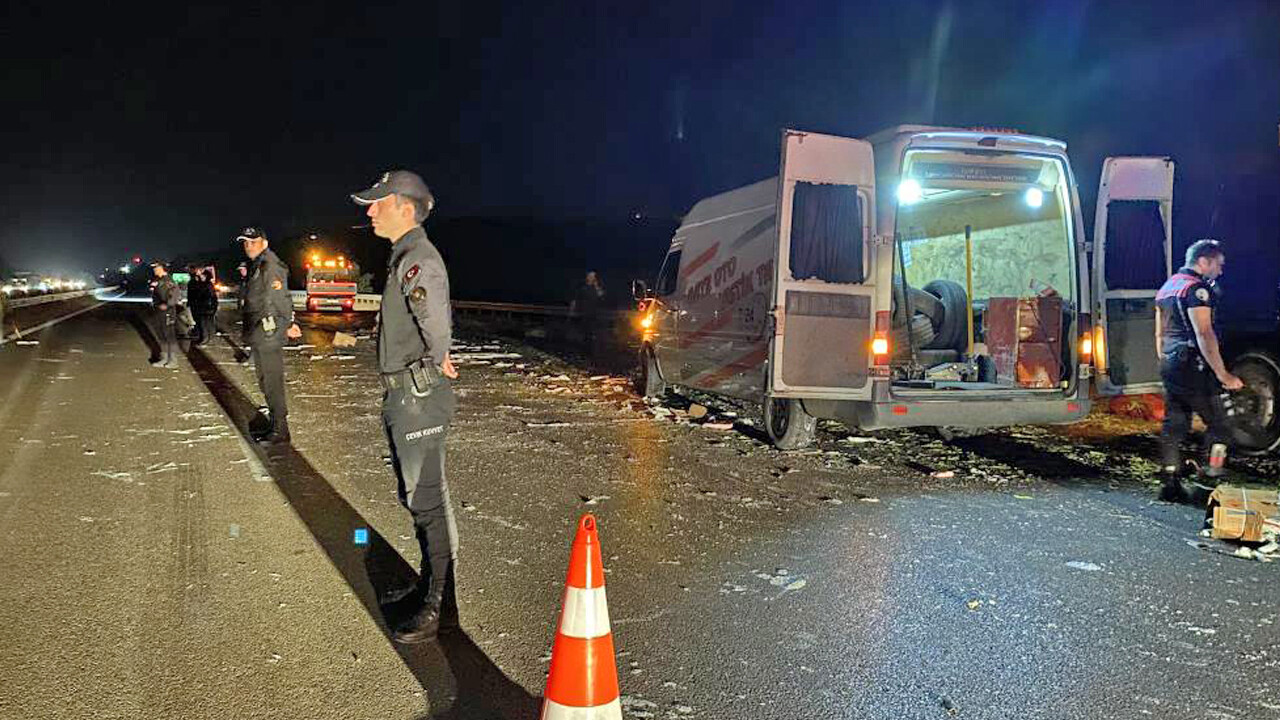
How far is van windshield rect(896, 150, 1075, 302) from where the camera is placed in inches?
287

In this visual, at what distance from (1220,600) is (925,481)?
2.61m

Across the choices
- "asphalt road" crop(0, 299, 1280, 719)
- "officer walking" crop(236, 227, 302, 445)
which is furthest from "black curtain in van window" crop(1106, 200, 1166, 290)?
"officer walking" crop(236, 227, 302, 445)

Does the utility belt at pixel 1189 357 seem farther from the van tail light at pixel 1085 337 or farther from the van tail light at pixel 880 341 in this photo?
the van tail light at pixel 880 341

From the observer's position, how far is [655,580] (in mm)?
4414

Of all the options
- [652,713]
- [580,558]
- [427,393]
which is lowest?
[652,713]

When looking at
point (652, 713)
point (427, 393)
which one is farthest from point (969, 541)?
point (427, 393)

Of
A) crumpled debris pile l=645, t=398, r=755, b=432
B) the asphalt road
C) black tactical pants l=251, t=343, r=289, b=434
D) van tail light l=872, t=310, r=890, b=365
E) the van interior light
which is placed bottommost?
the asphalt road

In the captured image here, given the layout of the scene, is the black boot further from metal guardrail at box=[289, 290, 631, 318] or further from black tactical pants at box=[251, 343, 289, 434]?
metal guardrail at box=[289, 290, 631, 318]

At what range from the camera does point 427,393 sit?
3688 mm

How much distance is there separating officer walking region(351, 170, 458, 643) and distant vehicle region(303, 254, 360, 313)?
30.6 metres

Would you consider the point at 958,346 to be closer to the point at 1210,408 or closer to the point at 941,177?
the point at 941,177

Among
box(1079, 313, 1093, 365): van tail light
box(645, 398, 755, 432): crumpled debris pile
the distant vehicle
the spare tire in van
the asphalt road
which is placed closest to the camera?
the asphalt road

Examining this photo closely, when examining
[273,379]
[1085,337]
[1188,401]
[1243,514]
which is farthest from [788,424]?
[273,379]

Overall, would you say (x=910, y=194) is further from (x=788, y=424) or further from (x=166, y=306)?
(x=166, y=306)
